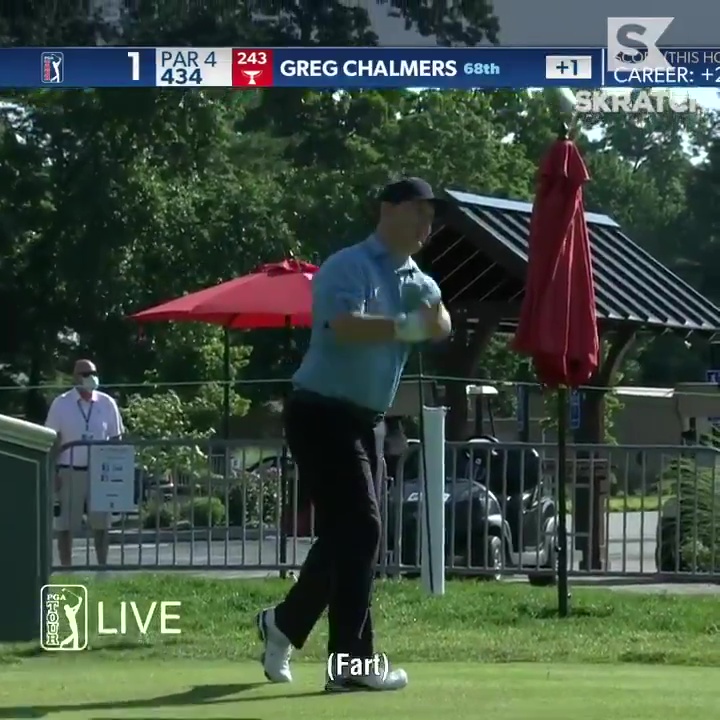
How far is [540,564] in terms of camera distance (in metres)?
12.4

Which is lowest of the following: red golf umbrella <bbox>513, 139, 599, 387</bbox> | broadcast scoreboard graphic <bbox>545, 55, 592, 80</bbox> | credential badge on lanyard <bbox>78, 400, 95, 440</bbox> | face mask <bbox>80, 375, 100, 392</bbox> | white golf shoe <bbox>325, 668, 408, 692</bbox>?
white golf shoe <bbox>325, 668, 408, 692</bbox>

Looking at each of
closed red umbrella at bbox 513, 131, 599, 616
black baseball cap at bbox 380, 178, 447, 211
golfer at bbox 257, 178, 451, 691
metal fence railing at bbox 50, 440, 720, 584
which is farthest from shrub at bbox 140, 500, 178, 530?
black baseball cap at bbox 380, 178, 447, 211

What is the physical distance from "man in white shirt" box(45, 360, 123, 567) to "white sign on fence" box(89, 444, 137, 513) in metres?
0.11

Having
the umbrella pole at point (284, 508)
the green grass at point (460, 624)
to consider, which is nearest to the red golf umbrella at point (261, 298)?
the umbrella pole at point (284, 508)

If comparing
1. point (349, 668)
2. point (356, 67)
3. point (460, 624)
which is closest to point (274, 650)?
point (349, 668)

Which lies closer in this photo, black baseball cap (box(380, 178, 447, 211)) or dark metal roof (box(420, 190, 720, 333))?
black baseball cap (box(380, 178, 447, 211))

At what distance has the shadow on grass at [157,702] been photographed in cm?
602

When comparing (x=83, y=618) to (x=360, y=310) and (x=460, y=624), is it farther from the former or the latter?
(x=360, y=310)

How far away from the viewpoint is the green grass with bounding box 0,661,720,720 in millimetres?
5859

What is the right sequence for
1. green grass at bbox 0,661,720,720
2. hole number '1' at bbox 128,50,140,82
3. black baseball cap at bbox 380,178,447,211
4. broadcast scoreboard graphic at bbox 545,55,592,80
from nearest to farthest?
1. green grass at bbox 0,661,720,720
2. black baseball cap at bbox 380,178,447,211
3. broadcast scoreboard graphic at bbox 545,55,592,80
4. hole number '1' at bbox 128,50,140,82

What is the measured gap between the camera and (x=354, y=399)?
247 inches

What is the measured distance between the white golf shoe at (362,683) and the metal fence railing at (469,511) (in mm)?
5474

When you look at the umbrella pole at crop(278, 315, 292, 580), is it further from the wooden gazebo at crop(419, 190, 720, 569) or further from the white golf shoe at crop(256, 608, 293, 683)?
the white golf shoe at crop(256, 608, 293, 683)

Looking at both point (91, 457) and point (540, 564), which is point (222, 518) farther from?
point (540, 564)
